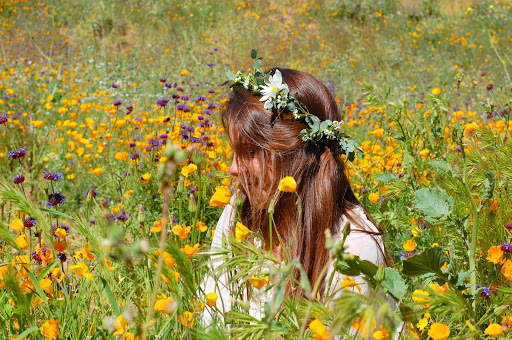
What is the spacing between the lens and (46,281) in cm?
114

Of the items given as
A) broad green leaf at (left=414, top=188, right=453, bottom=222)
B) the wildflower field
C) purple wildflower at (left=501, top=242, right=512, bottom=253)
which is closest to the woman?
the wildflower field

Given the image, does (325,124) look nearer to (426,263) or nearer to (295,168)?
(295,168)

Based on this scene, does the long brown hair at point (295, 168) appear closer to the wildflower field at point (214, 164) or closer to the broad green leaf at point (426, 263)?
the wildflower field at point (214, 164)

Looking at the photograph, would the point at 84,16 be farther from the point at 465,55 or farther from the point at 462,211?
the point at 462,211

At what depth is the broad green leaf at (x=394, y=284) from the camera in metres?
0.92

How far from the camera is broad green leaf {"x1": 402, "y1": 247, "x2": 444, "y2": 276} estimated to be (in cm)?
92

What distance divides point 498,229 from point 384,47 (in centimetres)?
694

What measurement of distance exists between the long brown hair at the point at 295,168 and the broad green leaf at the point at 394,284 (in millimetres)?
744

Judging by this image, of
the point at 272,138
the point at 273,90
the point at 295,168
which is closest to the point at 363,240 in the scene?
the point at 295,168

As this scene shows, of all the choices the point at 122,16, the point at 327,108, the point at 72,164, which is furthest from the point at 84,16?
the point at 327,108

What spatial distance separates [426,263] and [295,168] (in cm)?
83

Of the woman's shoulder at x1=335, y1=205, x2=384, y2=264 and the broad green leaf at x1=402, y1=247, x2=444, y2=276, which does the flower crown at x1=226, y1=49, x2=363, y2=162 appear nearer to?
the woman's shoulder at x1=335, y1=205, x2=384, y2=264

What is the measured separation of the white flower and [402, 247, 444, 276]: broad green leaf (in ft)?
2.72

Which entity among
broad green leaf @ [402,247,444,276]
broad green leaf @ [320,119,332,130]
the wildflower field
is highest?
broad green leaf @ [402,247,444,276]
